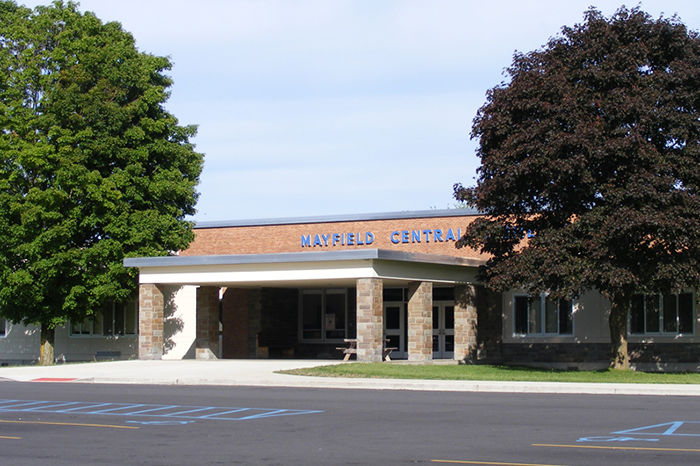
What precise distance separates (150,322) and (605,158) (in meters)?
16.5

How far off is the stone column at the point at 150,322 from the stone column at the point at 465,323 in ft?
35.0

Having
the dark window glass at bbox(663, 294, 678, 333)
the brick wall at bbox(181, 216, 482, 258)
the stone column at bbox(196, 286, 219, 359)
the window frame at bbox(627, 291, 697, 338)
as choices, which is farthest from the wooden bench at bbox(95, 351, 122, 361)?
the dark window glass at bbox(663, 294, 678, 333)

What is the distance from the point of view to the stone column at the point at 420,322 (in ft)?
→ 92.9

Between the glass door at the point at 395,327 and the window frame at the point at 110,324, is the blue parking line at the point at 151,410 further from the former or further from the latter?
the glass door at the point at 395,327

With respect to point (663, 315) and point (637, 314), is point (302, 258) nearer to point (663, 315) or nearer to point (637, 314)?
point (637, 314)

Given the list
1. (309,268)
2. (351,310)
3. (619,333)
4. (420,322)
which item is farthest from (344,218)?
(619,333)

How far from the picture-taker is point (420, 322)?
93.1ft

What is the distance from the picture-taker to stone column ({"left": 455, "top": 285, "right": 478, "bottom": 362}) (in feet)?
100

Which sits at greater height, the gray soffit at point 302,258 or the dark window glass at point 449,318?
the gray soffit at point 302,258

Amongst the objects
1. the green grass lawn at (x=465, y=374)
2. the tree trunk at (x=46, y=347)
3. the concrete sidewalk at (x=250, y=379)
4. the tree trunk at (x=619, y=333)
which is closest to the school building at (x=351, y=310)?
the tree trunk at (x=619, y=333)

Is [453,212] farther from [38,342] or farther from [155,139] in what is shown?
[38,342]

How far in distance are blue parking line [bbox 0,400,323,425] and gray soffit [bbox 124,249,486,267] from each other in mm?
11202

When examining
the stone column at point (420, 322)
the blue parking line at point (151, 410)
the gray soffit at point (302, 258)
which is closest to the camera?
the blue parking line at point (151, 410)

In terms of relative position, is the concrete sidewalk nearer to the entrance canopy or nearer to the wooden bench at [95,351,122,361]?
the entrance canopy
